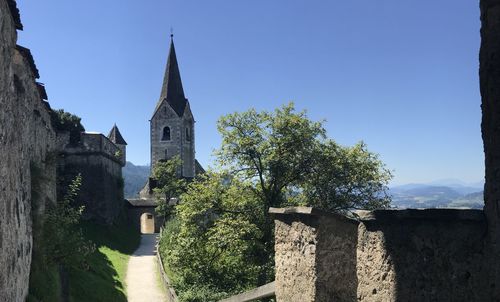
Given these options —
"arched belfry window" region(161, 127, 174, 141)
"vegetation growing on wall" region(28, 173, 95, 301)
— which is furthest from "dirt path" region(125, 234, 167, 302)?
"arched belfry window" region(161, 127, 174, 141)

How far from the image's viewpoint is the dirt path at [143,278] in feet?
68.1

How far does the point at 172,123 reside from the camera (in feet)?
231

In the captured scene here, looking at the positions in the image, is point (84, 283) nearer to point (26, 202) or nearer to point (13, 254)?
point (26, 202)

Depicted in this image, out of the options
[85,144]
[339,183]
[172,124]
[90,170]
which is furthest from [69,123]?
[172,124]

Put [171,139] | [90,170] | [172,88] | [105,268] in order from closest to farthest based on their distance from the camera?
[105,268]
[90,170]
[171,139]
[172,88]

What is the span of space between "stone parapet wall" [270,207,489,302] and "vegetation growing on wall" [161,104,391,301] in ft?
53.6

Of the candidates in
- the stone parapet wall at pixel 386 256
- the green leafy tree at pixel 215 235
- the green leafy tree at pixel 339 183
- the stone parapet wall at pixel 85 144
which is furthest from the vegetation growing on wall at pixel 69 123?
the stone parapet wall at pixel 386 256

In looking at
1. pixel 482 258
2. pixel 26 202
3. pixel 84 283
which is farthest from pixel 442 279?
pixel 84 283

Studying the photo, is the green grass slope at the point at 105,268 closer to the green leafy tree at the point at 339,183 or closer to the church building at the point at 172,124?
the green leafy tree at the point at 339,183

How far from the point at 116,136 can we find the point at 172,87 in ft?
49.8

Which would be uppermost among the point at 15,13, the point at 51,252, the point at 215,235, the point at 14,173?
the point at 15,13

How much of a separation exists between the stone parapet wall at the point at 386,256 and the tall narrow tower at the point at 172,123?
65388 millimetres

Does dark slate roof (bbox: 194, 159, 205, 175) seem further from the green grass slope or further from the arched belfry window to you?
the green grass slope

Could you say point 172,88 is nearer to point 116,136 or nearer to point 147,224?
point 116,136
